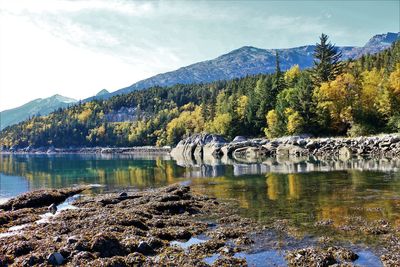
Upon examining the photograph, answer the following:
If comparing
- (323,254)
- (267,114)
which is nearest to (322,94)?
(267,114)

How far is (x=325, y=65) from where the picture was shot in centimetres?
11644

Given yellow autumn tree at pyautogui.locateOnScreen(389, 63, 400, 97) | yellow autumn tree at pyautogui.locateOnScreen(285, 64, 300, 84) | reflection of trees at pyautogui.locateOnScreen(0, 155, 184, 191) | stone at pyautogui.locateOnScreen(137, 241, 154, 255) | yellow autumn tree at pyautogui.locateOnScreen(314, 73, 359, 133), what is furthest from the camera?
yellow autumn tree at pyautogui.locateOnScreen(285, 64, 300, 84)

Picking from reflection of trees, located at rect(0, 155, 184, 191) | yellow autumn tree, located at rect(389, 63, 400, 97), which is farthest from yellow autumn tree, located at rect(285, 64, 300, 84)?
reflection of trees, located at rect(0, 155, 184, 191)

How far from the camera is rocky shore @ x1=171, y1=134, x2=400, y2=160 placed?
7569cm

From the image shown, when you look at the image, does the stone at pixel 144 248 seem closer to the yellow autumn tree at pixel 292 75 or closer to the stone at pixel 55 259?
the stone at pixel 55 259

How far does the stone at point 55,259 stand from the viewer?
16.9 meters

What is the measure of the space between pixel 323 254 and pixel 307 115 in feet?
306

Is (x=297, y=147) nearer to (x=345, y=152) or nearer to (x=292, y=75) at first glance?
(x=345, y=152)

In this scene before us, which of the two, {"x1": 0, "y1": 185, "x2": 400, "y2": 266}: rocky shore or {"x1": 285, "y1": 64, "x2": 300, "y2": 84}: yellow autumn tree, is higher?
{"x1": 285, "y1": 64, "x2": 300, "y2": 84}: yellow autumn tree

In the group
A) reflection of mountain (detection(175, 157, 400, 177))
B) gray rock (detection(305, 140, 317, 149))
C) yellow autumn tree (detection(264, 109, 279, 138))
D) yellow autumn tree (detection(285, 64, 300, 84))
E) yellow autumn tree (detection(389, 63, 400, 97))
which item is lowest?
reflection of mountain (detection(175, 157, 400, 177))

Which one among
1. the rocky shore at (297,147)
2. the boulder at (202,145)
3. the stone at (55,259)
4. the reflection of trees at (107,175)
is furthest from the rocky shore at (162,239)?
the boulder at (202,145)

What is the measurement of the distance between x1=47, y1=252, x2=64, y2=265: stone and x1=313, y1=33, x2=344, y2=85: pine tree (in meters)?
109

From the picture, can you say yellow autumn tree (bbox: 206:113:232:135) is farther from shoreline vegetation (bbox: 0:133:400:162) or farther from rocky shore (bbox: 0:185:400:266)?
rocky shore (bbox: 0:185:400:266)

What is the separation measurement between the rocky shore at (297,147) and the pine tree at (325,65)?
2553cm
